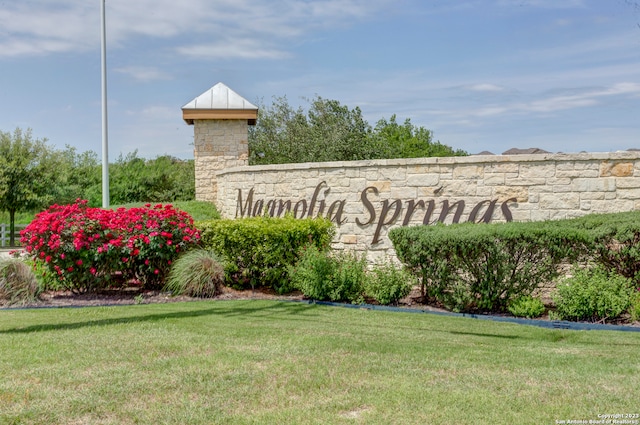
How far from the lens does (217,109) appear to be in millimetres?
19766

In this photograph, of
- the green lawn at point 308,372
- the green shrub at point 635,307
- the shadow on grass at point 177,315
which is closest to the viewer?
the green lawn at point 308,372

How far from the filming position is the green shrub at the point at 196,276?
34.0 feet

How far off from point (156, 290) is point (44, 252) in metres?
1.97

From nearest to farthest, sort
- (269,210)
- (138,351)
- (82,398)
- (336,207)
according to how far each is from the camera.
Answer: (82,398)
(138,351)
(336,207)
(269,210)

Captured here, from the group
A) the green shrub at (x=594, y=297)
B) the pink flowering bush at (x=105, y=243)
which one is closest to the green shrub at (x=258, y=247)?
the pink flowering bush at (x=105, y=243)

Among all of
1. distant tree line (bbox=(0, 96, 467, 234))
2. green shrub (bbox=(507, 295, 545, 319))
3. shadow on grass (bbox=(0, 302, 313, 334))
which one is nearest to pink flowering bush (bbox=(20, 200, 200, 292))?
shadow on grass (bbox=(0, 302, 313, 334))

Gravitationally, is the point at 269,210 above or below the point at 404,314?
above

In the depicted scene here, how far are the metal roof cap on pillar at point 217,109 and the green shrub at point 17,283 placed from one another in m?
9.99

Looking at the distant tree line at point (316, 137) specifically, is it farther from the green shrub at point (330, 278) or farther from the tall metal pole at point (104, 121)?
the green shrub at point (330, 278)

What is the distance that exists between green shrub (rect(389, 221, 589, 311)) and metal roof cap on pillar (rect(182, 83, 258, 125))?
38.3ft

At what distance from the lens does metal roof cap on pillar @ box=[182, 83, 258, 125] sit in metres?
19.6

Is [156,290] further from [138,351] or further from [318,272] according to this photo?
[138,351]

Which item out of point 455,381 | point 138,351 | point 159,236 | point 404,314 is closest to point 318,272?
point 404,314

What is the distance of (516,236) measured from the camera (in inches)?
333
